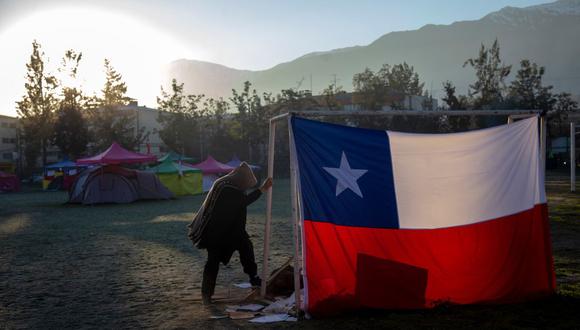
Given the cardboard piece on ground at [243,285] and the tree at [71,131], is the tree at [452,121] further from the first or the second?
the tree at [71,131]

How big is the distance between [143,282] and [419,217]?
14.3 ft

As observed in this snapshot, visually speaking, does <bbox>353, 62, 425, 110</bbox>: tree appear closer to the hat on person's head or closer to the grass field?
the grass field

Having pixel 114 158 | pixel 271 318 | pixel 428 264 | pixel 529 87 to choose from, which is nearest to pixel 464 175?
pixel 428 264

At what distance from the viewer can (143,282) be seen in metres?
8.30

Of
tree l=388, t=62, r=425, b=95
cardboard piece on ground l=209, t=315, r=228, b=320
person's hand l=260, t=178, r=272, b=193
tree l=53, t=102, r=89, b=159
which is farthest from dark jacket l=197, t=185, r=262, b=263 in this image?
tree l=388, t=62, r=425, b=95

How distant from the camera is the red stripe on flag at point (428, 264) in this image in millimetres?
6070

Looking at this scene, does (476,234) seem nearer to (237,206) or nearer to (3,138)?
(237,206)

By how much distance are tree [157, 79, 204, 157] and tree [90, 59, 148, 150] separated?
3.50m

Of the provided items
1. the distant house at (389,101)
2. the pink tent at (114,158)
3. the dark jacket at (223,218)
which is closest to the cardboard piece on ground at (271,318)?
the dark jacket at (223,218)

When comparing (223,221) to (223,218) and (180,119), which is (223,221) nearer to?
(223,218)

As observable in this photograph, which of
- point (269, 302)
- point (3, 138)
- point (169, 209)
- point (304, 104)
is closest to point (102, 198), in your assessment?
point (169, 209)

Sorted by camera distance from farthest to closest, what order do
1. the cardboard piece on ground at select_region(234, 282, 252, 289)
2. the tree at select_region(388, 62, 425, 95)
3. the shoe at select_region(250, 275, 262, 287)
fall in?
the tree at select_region(388, 62, 425, 95)
the cardboard piece on ground at select_region(234, 282, 252, 289)
the shoe at select_region(250, 275, 262, 287)

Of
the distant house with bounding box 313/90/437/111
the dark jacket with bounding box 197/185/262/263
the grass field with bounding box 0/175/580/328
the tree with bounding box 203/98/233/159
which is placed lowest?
the grass field with bounding box 0/175/580/328

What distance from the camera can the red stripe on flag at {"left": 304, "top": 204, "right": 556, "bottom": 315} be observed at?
6070mm
